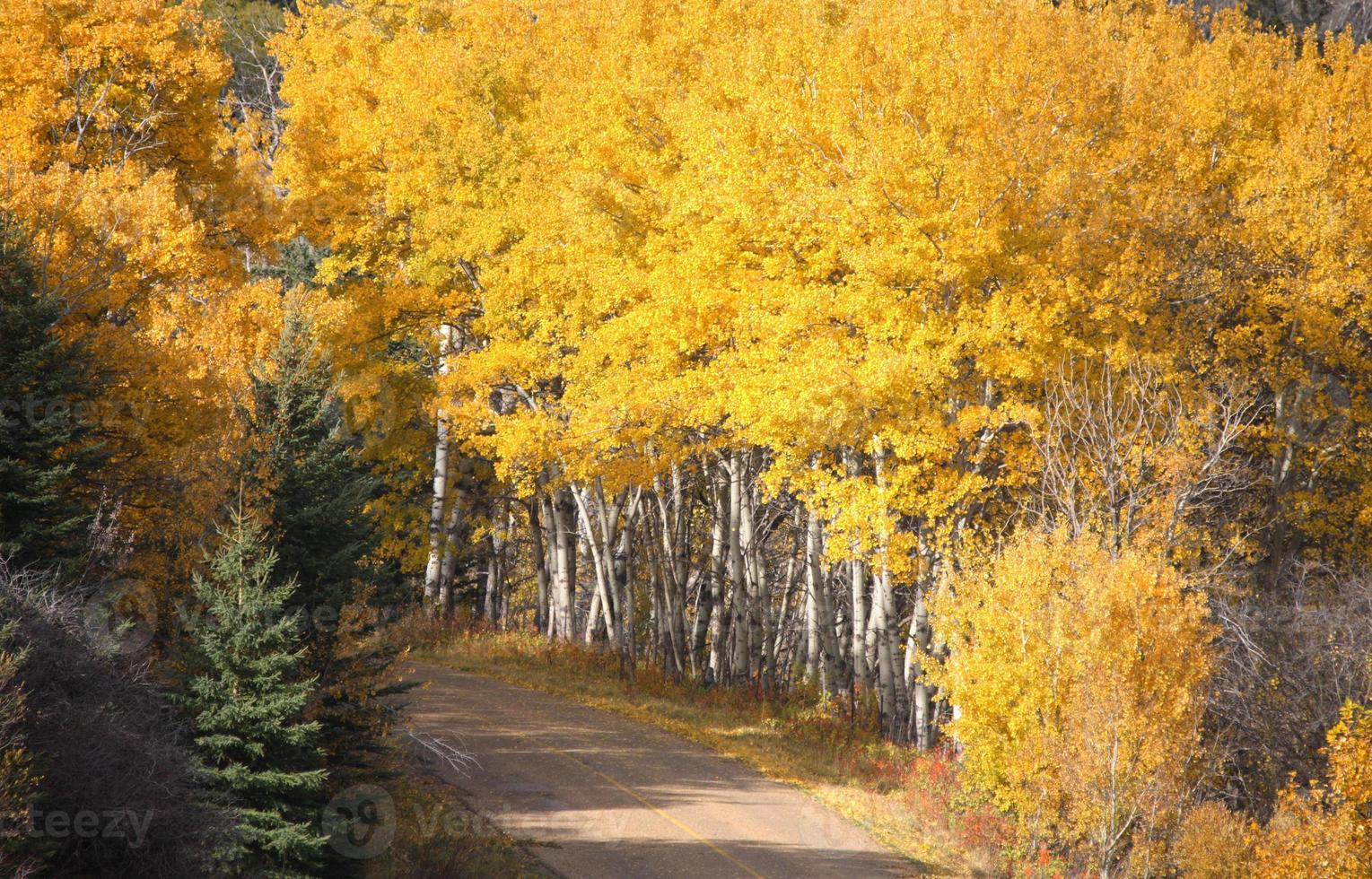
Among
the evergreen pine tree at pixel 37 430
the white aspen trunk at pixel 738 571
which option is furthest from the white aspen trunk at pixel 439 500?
the evergreen pine tree at pixel 37 430

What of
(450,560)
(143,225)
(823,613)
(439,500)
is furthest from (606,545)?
(143,225)

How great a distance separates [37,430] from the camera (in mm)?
13977

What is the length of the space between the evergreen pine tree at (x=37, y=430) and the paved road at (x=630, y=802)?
18.8 feet

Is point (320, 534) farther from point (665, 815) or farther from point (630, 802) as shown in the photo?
point (665, 815)

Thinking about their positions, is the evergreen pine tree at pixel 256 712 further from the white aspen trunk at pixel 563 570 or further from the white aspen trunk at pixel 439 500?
the white aspen trunk at pixel 439 500

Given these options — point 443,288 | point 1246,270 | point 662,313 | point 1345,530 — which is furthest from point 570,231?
point 1345,530

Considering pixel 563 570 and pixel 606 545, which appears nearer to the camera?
pixel 606 545

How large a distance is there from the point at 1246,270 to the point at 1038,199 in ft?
22.7

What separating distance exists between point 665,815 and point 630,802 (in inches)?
27.1

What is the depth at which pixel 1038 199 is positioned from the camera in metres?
19.4

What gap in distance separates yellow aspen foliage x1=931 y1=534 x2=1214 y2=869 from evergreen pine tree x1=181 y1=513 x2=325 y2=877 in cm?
928

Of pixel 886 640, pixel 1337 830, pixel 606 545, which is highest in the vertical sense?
pixel 606 545

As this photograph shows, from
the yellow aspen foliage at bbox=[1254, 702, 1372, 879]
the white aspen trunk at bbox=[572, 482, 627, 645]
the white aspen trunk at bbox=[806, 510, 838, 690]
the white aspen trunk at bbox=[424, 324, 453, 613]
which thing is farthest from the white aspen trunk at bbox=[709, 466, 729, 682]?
the yellow aspen foliage at bbox=[1254, 702, 1372, 879]

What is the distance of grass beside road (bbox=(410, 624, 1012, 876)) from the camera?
17828mm
